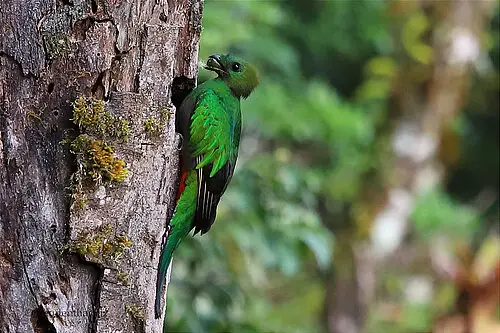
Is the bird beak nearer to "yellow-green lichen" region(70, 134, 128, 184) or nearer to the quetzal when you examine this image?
the quetzal

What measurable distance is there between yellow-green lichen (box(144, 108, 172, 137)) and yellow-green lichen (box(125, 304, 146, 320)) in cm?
44

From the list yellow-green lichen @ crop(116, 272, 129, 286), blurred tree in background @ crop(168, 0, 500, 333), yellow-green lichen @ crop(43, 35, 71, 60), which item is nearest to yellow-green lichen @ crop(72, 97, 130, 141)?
yellow-green lichen @ crop(43, 35, 71, 60)

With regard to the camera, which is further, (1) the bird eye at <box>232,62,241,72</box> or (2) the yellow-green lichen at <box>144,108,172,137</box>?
(1) the bird eye at <box>232,62,241,72</box>

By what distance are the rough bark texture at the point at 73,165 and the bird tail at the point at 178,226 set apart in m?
0.03

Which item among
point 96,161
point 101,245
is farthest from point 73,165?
point 101,245

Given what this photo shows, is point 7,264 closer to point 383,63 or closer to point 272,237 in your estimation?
point 272,237

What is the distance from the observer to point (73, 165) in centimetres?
191

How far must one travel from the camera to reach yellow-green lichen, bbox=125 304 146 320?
→ 1.97 meters

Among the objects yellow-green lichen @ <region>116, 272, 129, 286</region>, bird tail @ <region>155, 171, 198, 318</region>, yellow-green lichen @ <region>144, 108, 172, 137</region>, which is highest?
yellow-green lichen @ <region>144, 108, 172, 137</region>

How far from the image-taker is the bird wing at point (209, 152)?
216cm

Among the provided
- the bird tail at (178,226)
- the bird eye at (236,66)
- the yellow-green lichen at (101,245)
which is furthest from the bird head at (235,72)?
the yellow-green lichen at (101,245)

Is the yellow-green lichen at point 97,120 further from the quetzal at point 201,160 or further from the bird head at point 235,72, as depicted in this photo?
the bird head at point 235,72

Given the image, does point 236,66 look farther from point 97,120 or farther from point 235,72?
point 97,120

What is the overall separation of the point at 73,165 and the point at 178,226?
0.36 metres
